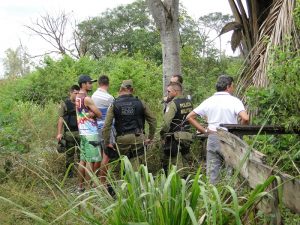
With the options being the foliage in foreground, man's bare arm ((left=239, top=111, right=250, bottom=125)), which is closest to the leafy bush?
the foliage in foreground

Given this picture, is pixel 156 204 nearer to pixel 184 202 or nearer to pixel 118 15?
pixel 184 202

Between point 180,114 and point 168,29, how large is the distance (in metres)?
2.25

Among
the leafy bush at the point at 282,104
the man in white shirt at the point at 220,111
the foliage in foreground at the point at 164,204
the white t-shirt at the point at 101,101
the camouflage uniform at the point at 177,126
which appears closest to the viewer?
the foliage in foreground at the point at 164,204

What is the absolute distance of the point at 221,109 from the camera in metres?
5.67

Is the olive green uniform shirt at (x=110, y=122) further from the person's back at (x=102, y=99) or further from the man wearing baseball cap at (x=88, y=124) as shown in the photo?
the person's back at (x=102, y=99)

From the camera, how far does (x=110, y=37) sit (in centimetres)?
4328

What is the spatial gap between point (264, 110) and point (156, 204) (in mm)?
1663

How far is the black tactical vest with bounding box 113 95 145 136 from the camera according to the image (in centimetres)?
656

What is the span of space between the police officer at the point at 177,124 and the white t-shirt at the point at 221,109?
0.70 metres

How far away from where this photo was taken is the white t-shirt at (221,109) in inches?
223

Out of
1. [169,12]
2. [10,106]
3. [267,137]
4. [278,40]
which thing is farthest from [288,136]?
[10,106]

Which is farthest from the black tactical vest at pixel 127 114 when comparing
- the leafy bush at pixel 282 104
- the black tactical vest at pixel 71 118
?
the leafy bush at pixel 282 104

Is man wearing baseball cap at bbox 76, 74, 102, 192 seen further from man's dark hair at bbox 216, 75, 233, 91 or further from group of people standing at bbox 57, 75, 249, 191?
man's dark hair at bbox 216, 75, 233, 91

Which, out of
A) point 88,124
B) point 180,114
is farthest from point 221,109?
point 88,124
